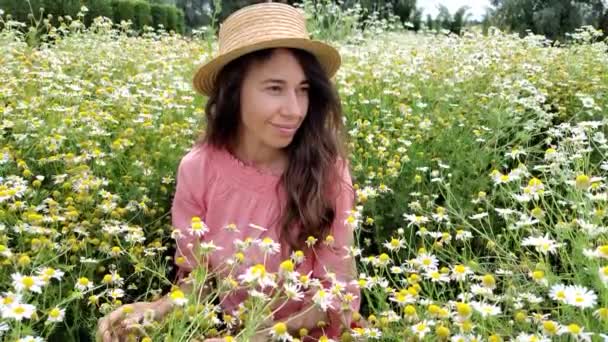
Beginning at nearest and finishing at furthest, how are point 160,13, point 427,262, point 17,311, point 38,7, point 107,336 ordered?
point 17,311 < point 107,336 < point 427,262 < point 38,7 < point 160,13

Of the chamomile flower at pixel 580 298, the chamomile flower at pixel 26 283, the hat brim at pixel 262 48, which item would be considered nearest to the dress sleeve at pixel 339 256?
the hat brim at pixel 262 48

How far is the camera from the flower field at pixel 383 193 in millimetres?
1271

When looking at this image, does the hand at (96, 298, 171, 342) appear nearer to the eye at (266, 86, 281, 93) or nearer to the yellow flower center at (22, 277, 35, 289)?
the yellow flower center at (22, 277, 35, 289)

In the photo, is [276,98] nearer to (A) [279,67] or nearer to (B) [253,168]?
(A) [279,67]

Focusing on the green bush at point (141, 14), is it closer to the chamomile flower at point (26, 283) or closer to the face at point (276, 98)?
the face at point (276, 98)

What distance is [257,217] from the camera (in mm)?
1865

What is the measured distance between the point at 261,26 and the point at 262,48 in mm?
68

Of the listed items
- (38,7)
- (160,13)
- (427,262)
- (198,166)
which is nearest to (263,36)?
(198,166)

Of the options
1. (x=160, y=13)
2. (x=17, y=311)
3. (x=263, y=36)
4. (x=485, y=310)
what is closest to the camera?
(x=17, y=311)

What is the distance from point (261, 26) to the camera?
1.75 metres

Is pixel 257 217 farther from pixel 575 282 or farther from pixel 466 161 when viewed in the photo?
pixel 466 161

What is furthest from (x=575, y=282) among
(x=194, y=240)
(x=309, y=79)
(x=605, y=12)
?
(x=605, y=12)

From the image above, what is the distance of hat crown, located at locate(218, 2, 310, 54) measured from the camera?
1.72 metres

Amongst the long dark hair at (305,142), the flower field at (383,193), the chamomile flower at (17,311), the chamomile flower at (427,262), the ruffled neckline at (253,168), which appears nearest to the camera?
the chamomile flower at (17,311)
